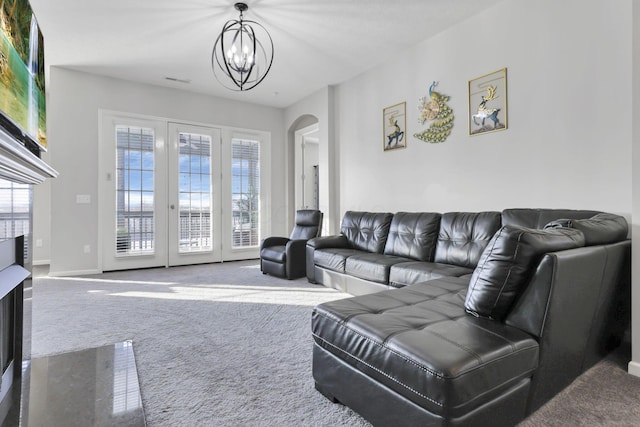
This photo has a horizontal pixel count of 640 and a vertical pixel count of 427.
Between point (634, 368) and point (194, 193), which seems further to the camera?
point (194, 193)

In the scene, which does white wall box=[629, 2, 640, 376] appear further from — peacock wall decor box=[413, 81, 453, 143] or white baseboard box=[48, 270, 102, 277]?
white baseboard box=[48, 270, 102, 277]

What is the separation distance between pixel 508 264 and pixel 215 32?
3749 millimetres

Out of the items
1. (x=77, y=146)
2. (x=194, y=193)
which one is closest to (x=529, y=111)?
(x=194, y=193)

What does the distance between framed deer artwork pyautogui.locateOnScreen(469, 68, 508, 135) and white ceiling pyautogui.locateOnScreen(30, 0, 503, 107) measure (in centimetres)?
69

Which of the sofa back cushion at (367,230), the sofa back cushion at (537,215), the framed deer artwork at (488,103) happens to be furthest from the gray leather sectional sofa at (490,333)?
the sofa back cushion at (367,230)

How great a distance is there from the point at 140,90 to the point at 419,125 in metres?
4.18

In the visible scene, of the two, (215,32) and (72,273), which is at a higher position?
(215,32)

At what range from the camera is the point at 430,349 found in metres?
1.21

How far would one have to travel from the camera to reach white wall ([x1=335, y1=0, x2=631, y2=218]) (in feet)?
8.15

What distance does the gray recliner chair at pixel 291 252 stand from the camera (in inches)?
172

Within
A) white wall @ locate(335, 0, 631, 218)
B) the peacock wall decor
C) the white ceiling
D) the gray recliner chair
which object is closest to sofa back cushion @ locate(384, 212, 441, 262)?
white wall @ locate(335, 0, 631, 218)

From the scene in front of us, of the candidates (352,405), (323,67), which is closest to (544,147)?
(352,405)

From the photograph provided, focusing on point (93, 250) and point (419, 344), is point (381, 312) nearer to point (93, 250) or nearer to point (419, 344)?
point (419, 344)

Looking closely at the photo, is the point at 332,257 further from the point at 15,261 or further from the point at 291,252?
the point at 15,261
